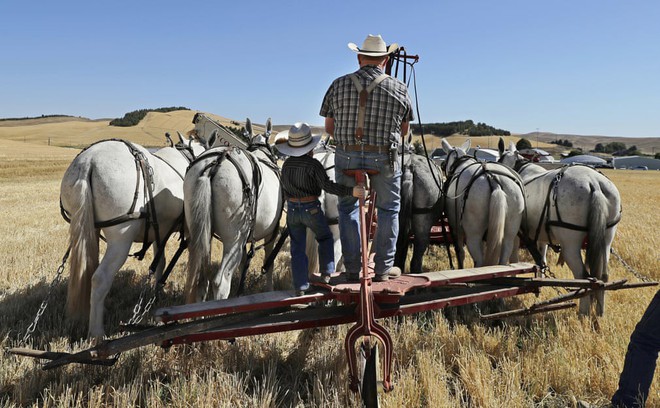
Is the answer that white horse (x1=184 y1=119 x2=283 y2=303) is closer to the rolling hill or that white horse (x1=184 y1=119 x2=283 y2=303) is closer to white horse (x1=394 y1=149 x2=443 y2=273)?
white horse (x1=394 y1=149 x2=443 y2=273)

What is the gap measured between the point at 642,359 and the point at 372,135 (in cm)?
237

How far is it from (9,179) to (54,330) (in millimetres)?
22027

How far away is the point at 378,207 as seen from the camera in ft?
11.3

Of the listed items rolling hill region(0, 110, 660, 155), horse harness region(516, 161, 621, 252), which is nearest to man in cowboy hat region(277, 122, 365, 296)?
horse harness region(516, 161, 621, 252)

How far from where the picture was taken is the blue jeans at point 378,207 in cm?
334

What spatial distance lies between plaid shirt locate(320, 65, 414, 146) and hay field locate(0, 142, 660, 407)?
1839 mm

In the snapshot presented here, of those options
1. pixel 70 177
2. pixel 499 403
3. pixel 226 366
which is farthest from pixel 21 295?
pixel 499 403

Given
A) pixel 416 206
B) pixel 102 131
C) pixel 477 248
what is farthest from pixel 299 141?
pixel 102 131

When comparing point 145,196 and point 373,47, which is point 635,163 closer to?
point 373,47

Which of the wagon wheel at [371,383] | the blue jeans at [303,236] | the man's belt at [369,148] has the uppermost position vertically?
the man's belt at [369,148]

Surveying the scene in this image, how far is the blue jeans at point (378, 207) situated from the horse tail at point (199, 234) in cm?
136

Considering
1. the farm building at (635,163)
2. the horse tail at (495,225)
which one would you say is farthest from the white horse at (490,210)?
the farm building at (635,163)

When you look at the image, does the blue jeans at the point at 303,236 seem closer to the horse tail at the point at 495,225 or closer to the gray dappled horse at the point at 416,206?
the gray dappled horse at the point at 416,206

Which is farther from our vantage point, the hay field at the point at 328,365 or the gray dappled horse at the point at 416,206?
the gray dappled horse at the point at 416,206
